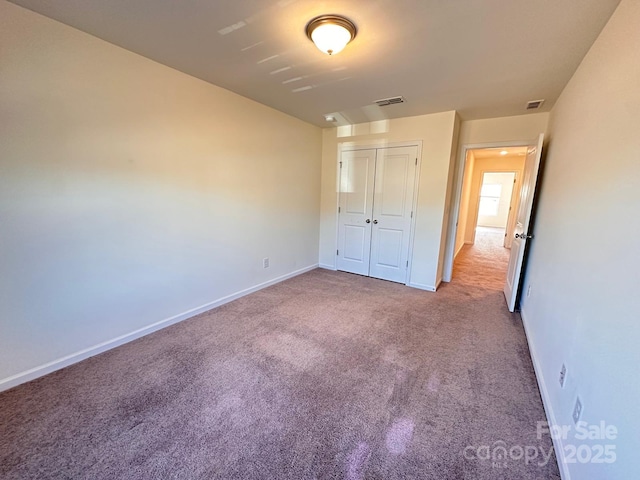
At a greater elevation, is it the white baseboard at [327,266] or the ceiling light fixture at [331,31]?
the ceiling light fixture at [331,31]

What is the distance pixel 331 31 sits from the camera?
1.63 m

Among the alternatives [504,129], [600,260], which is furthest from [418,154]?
[600,260]

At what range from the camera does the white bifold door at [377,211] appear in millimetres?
3746

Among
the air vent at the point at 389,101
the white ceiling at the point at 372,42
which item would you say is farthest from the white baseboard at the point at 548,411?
the air vent at the point at 389,101

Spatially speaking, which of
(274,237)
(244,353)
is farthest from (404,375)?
(274,237)

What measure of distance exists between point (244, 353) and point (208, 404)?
536 mm

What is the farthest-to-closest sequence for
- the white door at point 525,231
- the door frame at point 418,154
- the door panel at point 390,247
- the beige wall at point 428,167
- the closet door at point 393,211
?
1. the door panel at point 390,247
2. the closet door at point 393,211
3. the door frame at point 418,154
4. the beige wall at point 428,167
5. the white door at point 525,231

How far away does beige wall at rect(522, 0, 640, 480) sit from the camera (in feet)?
3.10

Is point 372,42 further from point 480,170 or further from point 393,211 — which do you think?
point 480,170

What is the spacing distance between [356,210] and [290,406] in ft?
10.3

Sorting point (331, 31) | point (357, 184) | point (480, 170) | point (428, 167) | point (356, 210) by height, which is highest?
point (331, 31)

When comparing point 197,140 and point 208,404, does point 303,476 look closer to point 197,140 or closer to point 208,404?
point 208,404

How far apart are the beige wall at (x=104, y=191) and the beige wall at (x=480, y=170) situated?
659 cm

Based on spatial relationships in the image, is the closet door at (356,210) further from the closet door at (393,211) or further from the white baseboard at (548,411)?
the white baseboard at (548,411)
